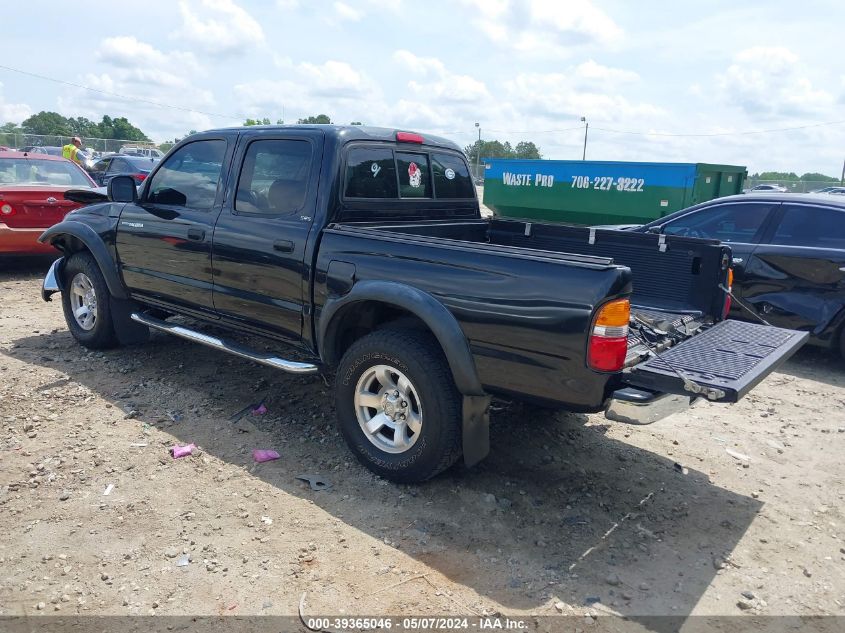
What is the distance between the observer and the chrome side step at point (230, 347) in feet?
14.0

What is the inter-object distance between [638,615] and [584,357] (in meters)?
1.12

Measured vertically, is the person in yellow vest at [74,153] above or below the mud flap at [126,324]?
above

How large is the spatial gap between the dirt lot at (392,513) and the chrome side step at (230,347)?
495 millimetres

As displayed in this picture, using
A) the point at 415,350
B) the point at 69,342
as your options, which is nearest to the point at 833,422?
the point at 415,350

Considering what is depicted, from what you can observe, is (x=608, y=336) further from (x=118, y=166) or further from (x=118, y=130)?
(x=118, y=130)

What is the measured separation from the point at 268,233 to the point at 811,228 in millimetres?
5040

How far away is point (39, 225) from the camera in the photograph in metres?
9.01

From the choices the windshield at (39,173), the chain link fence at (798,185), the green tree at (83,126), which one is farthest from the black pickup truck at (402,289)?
the green tree at (83,126)

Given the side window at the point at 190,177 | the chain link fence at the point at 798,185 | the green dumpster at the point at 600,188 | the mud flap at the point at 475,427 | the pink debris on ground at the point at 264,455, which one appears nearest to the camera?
the mud flap at the point at 475,427

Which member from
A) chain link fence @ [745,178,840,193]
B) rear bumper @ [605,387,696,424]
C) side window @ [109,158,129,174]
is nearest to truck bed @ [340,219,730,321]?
rear bumper @ [605,387,696,424]

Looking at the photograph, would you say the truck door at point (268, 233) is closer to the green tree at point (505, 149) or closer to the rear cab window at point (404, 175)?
the rear cab window at point (404, 175)

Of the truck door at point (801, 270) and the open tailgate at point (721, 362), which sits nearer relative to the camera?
the open tailgate at point (721, 362)

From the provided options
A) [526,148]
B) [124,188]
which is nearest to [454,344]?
[124,188]

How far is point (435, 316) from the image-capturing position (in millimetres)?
3529
